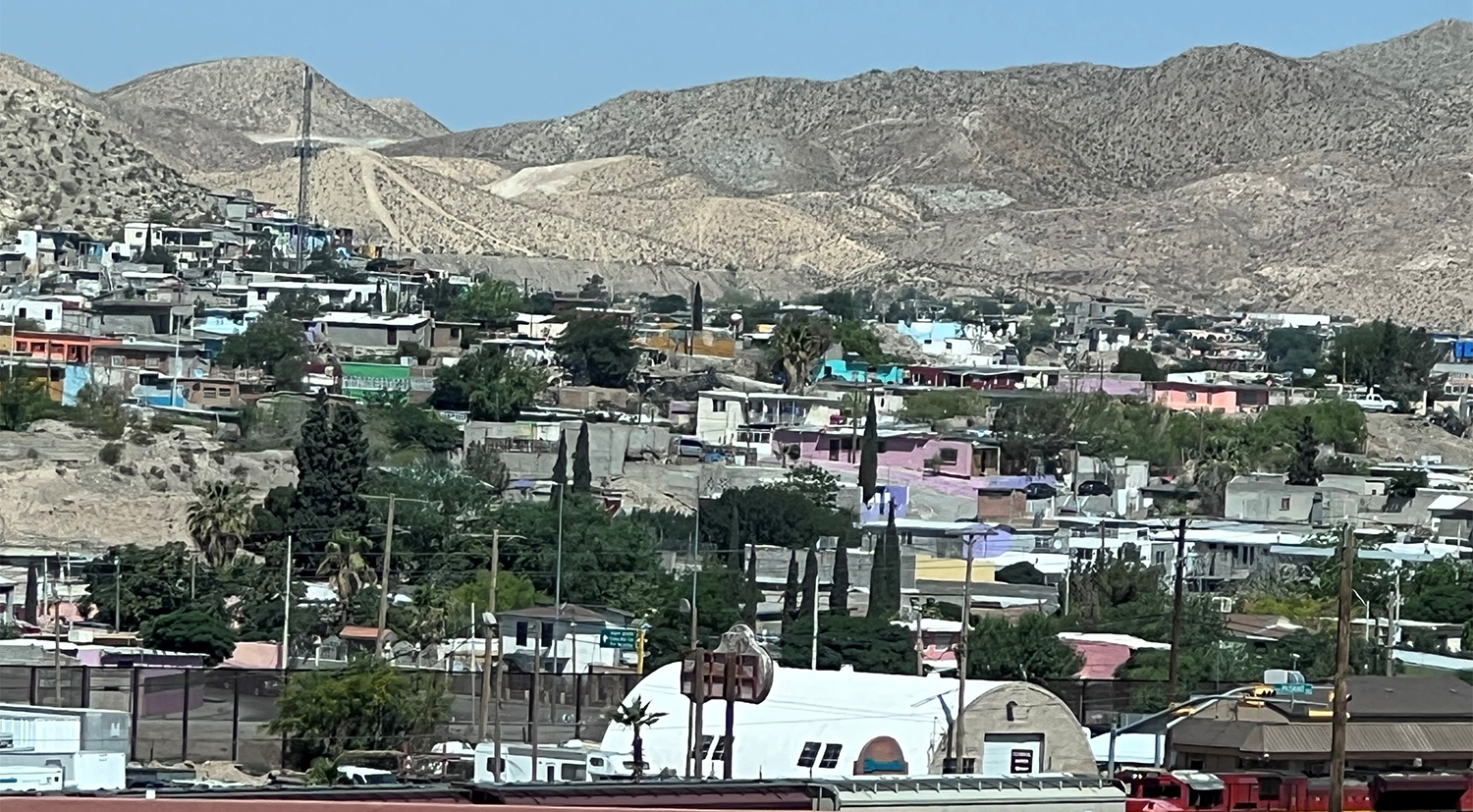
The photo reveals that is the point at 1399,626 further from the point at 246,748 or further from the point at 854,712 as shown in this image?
the point at 246,748

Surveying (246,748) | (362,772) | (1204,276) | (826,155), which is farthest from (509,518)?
(826,155)

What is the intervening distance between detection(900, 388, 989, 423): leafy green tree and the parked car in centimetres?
969

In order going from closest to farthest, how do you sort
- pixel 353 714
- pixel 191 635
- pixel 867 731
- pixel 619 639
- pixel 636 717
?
pixel 636 717, pixel 867 731, pixel 353 714, pixel 191 635, pixel 619 639

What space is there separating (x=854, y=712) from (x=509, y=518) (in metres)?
20.5

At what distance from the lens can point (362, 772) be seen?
24.5 m

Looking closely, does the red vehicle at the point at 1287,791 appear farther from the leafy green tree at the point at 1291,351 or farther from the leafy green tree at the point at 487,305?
the leafy green tree at the point at 1291,351

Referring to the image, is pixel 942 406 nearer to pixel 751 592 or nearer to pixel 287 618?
pixel 751 592

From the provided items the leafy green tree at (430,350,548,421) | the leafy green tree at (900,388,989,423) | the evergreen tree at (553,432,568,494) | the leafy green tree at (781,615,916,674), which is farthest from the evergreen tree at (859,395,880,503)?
the leafy green tree at (781,615,916,674)

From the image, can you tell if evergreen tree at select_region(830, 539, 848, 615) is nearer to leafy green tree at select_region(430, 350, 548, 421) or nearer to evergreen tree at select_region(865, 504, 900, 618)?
evergreen tree at select_region(865, 504, 900, 618)

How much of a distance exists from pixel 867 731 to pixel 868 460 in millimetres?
30970

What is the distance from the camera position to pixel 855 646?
3994 centimetres

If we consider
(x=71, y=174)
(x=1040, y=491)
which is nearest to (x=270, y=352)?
(x=1040, y=491)

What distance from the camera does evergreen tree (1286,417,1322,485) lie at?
62559 millimetres

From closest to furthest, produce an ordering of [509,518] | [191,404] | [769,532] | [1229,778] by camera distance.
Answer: [1229,778], [509,518], [769,532], [191,404]
